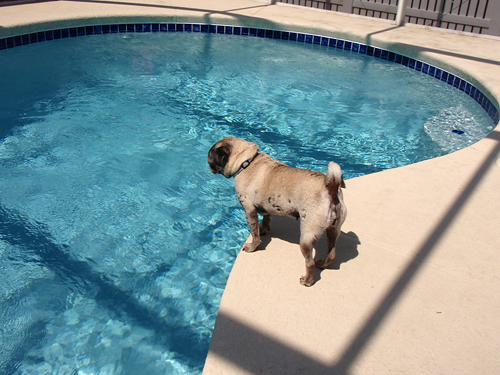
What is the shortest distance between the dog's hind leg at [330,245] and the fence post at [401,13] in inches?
366

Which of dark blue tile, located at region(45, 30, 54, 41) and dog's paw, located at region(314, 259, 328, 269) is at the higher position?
dark blue tile, located at region(45, 30, 54, 41)

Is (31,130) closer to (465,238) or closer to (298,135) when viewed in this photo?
(298,135)

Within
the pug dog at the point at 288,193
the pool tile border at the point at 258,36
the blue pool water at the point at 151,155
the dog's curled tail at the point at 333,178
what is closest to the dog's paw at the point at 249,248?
the pug dog at the point at 288,193

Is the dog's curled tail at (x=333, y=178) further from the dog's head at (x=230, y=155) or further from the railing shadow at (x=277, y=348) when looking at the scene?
the railing shadow at (x=277, y=348)

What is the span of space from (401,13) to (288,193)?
939cm

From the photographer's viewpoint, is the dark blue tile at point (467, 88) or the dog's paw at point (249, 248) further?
the dark blue tile at point (467, 88)

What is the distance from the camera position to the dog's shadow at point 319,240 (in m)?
3.60

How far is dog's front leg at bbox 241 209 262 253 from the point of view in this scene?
3545 millimetres

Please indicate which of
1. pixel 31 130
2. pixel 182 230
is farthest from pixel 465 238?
pixel 31 130

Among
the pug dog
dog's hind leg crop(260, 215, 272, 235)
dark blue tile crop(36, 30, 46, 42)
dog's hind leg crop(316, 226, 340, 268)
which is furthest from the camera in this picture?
dark blue tile crop(36, 30, 46, 42)

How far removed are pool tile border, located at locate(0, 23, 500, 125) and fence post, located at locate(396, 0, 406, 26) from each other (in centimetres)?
175

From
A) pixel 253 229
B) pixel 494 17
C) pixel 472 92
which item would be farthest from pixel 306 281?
pixel 494 17

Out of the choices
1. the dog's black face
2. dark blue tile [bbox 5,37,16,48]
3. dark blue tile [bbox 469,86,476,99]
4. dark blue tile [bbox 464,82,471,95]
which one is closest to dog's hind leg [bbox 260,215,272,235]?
the dog's black face

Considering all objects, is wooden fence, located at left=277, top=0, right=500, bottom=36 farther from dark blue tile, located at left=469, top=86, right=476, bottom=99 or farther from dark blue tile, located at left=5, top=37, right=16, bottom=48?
dark blue tile, located at left=5, top=37, right=16, bottom=48
